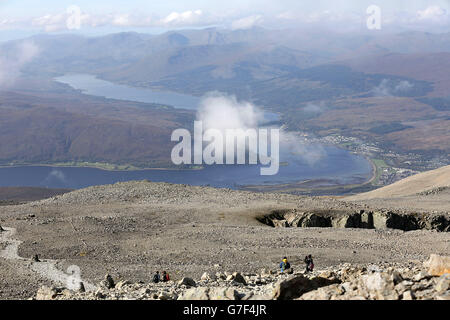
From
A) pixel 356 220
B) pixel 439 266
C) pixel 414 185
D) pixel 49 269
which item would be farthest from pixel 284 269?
pixel 414 185

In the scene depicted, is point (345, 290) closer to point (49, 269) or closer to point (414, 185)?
point (49, 269)

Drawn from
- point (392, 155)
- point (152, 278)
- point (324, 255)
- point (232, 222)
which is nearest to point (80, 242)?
point (152, 278)

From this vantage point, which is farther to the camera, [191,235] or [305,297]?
[191,235]

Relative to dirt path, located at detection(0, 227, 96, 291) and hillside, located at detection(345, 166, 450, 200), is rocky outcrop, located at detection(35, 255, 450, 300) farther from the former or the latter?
hillside, located at detection(345, 166, 450, 200)

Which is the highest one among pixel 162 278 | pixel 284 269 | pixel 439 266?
pixel 439 266
